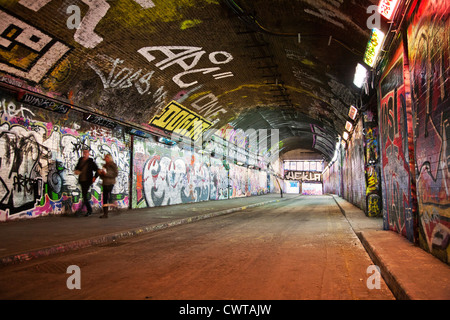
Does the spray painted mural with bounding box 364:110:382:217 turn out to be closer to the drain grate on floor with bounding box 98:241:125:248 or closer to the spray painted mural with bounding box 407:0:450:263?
the spray painted mural with bounding box 407:0:450:263

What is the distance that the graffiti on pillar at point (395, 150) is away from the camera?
20.2 ft

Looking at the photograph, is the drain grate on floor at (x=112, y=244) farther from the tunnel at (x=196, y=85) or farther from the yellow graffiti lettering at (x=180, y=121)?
the yellow graffiti lettering at (x=180, y=121)

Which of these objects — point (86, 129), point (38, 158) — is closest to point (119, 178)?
point (86, 129)

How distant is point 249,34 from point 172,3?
314cm

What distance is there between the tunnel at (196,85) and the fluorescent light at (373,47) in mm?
50

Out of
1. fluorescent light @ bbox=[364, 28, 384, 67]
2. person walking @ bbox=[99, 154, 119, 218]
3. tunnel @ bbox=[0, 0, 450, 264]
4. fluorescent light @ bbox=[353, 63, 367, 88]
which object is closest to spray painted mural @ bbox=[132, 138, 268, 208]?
tunnel @ bbox=[0, 0, 450, 264]

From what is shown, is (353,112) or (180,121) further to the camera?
(180,121)

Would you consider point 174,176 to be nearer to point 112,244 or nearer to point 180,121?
point 180,121

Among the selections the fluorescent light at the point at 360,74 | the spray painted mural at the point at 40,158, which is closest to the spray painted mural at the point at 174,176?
the spray painted mural at the point at 40,158

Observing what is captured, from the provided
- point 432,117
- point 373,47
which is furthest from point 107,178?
point 432,117

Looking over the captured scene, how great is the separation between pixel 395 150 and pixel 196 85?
10168 millimetres

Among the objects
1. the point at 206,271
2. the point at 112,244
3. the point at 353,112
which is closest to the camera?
the point at 206,271

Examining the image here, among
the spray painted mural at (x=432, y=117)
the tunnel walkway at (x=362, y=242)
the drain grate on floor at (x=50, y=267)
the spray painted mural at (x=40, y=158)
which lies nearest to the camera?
the tunnel walkway at (x=362, y=242)

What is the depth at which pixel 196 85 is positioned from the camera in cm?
1530
